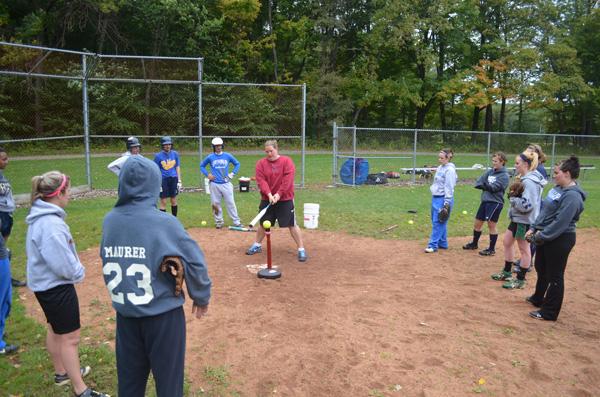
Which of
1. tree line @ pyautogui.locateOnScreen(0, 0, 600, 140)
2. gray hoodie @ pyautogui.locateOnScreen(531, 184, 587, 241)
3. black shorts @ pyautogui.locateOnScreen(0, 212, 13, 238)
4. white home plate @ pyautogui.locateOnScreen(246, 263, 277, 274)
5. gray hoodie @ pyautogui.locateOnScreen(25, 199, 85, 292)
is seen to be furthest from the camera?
tree line @ pyautogui.locateOnScreen(0, 0, 600, 140)

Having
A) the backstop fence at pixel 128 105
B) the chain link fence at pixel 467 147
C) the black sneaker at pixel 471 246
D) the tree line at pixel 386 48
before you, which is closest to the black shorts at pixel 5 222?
the backstop fence at pixel 128 105

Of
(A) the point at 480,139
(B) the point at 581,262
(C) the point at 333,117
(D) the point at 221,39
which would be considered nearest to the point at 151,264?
(B) the point at 581,262

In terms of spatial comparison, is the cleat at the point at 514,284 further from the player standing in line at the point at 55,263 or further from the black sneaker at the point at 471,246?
the player standing in line at the point at 55,263

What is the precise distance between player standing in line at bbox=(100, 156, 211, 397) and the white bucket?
6983 millimetres

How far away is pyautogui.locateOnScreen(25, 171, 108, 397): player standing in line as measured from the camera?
3472 millimetres

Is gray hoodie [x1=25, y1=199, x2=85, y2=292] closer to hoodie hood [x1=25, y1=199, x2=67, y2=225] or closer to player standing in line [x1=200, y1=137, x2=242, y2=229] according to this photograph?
hoodie hood [x1=25, y1=199, x2=67, y2=225]

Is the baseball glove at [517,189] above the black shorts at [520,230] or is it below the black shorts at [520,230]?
above

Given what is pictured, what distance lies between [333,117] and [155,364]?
94.6 ft

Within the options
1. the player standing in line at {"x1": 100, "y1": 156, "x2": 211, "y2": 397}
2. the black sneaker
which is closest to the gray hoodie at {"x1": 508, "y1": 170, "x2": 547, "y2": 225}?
the black sneaker

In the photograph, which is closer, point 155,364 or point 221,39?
point 155,364

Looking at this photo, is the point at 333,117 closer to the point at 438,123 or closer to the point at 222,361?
the point at 438,123

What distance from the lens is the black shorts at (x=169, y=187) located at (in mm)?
10008

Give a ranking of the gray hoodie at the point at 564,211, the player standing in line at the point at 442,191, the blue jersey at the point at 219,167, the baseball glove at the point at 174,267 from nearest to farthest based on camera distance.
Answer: the baseball glove at the point at 174,267 < the gray hoodie at the point at 564,211 < the player standing in line at the point at 442,191 < the blue jersey at the point at 219,167

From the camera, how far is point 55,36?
89.3 ft
